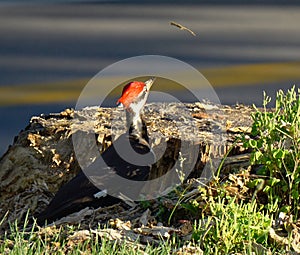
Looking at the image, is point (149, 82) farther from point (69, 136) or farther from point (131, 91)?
point (69, 136)

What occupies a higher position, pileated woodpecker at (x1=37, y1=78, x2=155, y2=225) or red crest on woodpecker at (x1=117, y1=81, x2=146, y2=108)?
red crest on woodpecker at (x1=117, y1=81, x2=146, y2=108)

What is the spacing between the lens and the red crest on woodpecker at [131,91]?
9.12 metres

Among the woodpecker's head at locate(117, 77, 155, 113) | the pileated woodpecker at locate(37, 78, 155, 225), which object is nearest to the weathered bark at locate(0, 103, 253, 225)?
the pileated woodpecker at locate(37, 78, 155, 225)

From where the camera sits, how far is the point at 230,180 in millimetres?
7414

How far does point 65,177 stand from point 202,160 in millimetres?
2366

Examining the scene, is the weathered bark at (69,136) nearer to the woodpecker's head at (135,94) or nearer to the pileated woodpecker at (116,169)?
the pileated woodpecker at (116,169)

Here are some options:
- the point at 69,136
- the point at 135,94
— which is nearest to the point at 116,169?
the point at 135,94

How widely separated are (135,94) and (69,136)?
77.9 inches

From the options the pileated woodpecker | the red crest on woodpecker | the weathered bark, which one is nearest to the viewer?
the pileated woodpecker

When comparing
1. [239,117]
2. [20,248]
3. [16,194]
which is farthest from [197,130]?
[20,248]

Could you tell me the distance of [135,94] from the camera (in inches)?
360

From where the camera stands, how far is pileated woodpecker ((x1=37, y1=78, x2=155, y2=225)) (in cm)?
835

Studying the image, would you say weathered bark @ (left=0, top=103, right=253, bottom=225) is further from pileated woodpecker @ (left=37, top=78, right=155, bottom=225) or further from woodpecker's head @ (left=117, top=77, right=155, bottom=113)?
woodpecker's head @ (left=117, top=77, right=155, bottom=113)

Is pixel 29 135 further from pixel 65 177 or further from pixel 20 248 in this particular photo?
pixel 20 248
